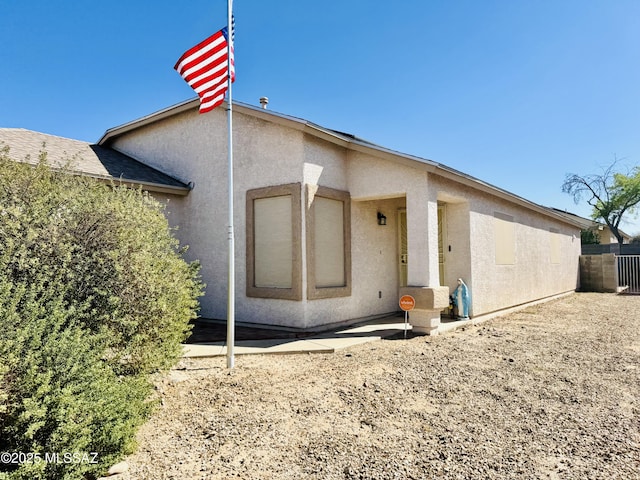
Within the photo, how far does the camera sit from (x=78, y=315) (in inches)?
131

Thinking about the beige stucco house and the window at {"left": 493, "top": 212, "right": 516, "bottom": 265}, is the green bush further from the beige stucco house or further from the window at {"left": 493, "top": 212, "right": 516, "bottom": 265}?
the window at {"left": 493, "top": 212, "right": 516, "bottom": 265}

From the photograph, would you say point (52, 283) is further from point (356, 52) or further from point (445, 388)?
point (356, 52)

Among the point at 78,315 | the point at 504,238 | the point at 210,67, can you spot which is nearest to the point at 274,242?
the point at 210,67

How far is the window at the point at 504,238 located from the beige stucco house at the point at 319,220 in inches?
3.0

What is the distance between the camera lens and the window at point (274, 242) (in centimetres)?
822

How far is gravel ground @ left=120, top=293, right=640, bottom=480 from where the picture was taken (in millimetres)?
3160

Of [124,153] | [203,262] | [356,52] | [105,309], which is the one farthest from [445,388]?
[124,153]

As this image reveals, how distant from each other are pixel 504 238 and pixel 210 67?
9.60 metres

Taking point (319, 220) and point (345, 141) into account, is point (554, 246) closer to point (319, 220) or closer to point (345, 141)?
point (345, 141)

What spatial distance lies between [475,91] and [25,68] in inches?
538

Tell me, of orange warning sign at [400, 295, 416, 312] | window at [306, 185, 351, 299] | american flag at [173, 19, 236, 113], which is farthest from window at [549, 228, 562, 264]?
american flag at [173, 19, 236, 113]

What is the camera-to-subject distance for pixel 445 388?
5.04m

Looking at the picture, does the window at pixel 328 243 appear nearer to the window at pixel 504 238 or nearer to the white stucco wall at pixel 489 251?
the white stucco wall at pixel 489 251

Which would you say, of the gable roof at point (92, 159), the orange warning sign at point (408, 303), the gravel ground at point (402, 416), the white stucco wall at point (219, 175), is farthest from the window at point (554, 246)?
the gable roof at point (92, 159)
